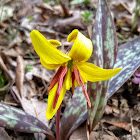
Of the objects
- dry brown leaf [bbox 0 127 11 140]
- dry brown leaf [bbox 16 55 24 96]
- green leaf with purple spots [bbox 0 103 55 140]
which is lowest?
dry brown leaf [bbox 0 127 11 140]

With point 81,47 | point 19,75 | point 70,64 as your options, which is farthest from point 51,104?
point 19,75

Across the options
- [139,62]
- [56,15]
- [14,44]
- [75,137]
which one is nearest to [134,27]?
[56,15]

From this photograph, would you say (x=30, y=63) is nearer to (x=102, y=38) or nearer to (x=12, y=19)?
(x=102, y=38)

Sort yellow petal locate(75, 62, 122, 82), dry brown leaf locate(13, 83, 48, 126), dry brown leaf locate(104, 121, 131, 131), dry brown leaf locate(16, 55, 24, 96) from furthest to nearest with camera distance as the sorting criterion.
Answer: dry brown leaf locate(16, 55, 24, 96) < dry brown leaf locate(13, 83, 48, 126) < dry brown leaf locate(104, 121, 131, 131) < yellow petal locate(75, 62, 122, 82)

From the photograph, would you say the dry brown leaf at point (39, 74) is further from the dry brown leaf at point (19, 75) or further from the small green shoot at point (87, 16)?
the small green shoot at point (87, 16)

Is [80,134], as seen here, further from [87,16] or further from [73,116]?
[87,16]

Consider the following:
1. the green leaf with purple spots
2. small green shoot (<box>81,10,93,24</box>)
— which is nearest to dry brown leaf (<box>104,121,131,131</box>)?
the green leaf with purple spots

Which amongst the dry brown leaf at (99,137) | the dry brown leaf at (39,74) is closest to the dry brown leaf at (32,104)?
the dry brown leaf at (39,74)

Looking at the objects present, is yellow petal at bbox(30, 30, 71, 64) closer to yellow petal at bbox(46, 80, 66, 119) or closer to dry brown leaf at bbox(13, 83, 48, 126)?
yellow petal at bbox(46, 80, 66, 119)
